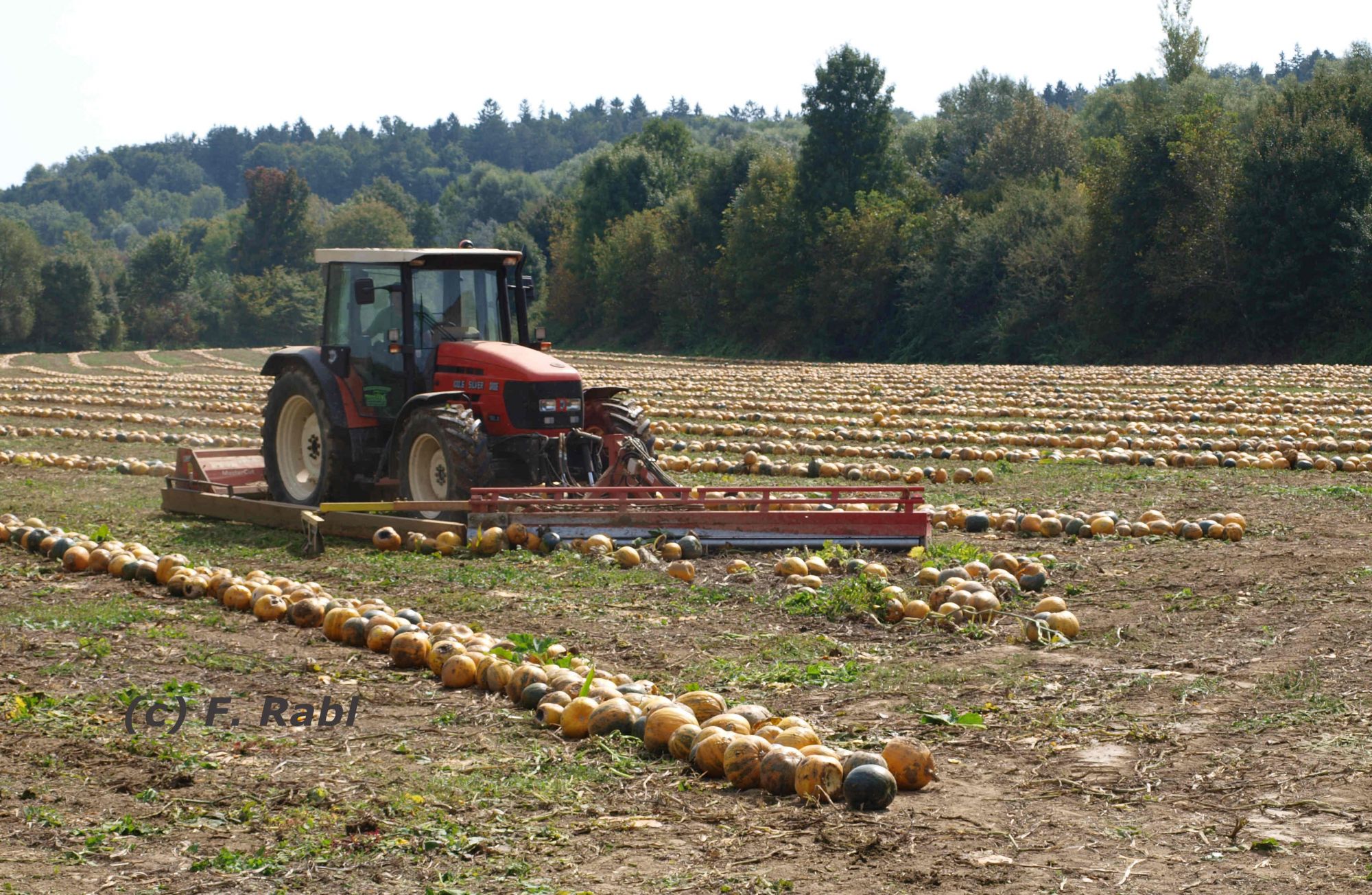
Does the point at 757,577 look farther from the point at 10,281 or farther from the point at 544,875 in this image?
the point at 10,281

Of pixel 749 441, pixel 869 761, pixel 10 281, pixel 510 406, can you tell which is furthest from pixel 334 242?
pixel 869 761

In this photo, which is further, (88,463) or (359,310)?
(88,463)

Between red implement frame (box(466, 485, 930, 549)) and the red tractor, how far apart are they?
23.7 inches

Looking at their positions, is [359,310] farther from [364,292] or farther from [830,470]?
[830,470]

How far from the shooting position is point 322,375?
504 inches

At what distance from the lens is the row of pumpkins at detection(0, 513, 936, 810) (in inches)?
213

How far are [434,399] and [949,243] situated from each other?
141 feet

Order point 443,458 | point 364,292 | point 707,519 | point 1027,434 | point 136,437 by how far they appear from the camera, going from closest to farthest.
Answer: point 707,519 < point 443,458 < point 364,292 < point 1027,434 < point 136,437

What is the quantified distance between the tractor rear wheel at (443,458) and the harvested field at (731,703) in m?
0.77

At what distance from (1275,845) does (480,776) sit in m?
2.89

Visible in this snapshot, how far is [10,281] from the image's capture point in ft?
267

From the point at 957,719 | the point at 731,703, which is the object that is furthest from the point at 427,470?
the point at 957,719

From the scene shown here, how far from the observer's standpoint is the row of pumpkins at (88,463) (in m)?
16.9

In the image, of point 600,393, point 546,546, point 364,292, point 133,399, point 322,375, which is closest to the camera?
point 546,546
